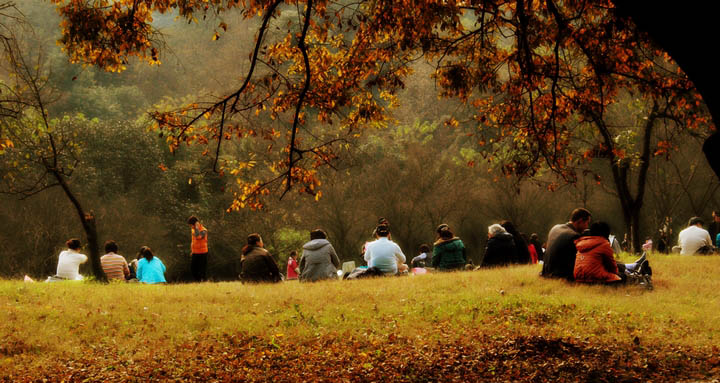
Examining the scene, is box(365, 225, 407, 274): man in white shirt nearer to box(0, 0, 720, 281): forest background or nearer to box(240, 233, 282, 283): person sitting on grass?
box(240, 233, 282, 283): person sitting on grass

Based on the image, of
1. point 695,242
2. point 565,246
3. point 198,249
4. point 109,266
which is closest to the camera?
point 565,246

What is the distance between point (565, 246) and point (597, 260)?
608 millimetres

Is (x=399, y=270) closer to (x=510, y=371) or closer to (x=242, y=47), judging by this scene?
(x=510, y=371)

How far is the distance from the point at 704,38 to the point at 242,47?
172 ft

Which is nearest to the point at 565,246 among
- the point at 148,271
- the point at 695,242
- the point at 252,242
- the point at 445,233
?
the point at 445,233

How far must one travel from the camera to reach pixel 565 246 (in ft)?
37.4

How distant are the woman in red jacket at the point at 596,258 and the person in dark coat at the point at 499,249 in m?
3.02

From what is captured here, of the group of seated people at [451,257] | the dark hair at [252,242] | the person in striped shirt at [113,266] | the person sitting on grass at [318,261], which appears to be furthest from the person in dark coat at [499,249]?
the person in striped shirt at [113,266]

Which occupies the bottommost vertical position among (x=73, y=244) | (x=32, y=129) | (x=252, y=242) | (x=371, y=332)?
(x=371, y=332)

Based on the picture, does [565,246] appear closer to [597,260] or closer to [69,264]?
[597,260]

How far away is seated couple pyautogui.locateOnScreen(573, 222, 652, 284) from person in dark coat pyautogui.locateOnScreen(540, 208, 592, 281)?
0.54 feet

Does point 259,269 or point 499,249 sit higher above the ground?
point 499,249

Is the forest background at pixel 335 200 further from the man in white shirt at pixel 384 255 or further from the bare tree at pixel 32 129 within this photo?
the man in white shirt at pixel 384 255

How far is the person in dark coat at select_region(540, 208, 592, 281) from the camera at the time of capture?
11289 mm
